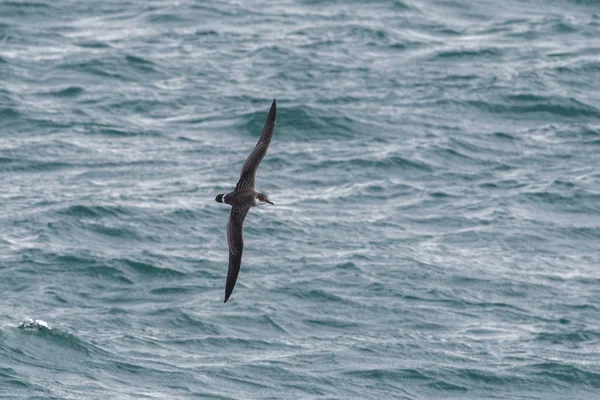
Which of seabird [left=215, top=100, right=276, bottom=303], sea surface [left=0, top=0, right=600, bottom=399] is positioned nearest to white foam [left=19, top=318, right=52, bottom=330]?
sea surface [left=0, top=0, right=600, bottom=399]

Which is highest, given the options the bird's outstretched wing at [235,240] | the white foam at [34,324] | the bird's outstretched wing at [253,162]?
the bird's outstretched wing at [253,162]

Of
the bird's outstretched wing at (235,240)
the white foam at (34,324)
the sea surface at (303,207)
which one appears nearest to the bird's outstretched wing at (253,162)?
the bird's outstretched wing at (235,240)

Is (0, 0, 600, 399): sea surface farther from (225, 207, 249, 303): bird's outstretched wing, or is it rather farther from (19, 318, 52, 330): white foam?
(225, 207, 249, 303): bird's outstretched wing

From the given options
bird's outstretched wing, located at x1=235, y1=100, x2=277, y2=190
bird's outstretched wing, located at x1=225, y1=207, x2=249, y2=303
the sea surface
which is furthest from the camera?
the sea surface

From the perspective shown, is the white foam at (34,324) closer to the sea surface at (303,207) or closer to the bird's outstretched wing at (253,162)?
the sea surface at (303,207)

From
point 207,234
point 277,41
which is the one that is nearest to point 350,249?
point 207,234

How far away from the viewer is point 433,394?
2683cm

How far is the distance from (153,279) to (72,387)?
431cm

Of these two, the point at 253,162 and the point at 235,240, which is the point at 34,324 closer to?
the point at 235,240

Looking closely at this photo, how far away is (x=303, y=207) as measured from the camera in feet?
104

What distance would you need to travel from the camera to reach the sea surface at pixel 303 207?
27250 mm

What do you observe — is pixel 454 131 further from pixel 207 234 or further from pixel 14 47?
pixel 14 47

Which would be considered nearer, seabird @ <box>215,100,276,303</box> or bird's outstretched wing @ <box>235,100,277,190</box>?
seabird @ <box>215,100,276,303</box>

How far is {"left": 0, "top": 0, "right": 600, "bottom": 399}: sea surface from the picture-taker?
89.4 feet
